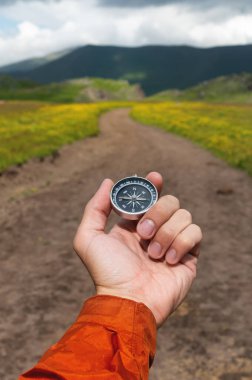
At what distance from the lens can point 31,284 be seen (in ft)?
36.9

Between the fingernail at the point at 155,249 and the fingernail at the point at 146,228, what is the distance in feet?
0.43

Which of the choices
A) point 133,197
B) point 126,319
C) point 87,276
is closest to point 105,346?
point 126,319

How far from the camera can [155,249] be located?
472 centimetres

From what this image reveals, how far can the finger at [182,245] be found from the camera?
4.71 meters

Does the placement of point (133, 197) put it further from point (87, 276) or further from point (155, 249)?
point (87, 276)

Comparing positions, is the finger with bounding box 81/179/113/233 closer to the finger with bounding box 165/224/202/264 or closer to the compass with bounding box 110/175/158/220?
the compass with bounding box 110/175/158/220

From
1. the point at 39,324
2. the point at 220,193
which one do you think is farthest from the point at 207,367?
the point at 220,193

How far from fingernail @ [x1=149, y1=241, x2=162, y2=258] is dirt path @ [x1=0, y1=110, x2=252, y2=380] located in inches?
156

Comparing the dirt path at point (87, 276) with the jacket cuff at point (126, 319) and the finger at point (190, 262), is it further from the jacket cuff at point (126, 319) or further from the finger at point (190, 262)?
the jacket cuff at point (126, 319)

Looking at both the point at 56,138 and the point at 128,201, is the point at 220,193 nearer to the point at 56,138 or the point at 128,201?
the point at 128,201

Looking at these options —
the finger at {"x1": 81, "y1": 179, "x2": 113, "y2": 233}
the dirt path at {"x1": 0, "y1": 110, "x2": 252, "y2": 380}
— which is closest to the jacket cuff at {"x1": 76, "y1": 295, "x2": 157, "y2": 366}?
the finger at {"x1": 81, "y1": 179, "x2": 113, "y2": 233}

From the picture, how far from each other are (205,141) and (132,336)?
32644mm

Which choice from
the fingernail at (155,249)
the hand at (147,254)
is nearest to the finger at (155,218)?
the hand at (147,254)

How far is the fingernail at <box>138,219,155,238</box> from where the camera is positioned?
4672 millimetres
